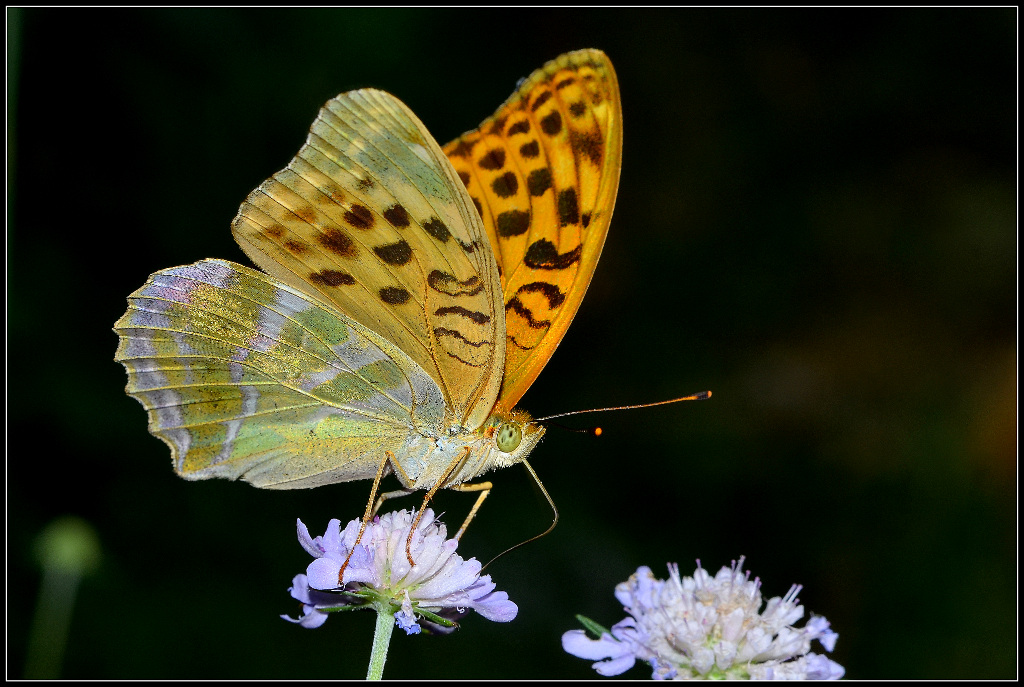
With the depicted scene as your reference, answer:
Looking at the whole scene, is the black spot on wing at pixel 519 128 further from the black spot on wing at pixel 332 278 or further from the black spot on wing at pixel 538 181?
the black spot on wing at pixel 332 278

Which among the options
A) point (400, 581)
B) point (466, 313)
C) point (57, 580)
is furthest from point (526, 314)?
point (57, 580)

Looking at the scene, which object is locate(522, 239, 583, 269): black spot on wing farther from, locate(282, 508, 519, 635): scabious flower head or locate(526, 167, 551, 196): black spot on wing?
locate(282, 508, 519, 635): scabious flower head

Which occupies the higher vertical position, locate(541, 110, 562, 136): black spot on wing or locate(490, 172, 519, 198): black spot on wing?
locate(541, 110, 562, 136): black spot on wing

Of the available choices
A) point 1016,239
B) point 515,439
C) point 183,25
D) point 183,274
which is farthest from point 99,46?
point 1016,239

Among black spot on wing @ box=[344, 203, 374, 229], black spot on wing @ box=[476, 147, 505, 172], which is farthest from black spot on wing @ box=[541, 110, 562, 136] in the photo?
black spot on wing @ box=[344, 203, 374, 229]

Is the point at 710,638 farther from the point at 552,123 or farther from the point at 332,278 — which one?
the point at 552,123

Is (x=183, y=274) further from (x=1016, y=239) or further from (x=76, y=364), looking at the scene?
(x=1016, y=239)
